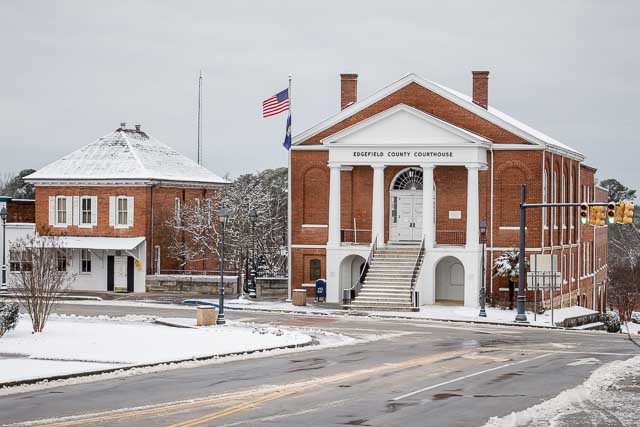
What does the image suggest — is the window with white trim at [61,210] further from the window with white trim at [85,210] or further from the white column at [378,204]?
the white column at [378,204]

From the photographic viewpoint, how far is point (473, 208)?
2050 inches

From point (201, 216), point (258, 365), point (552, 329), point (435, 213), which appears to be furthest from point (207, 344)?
point (201, 216)

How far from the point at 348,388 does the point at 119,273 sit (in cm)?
3965

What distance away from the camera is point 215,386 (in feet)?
78.1

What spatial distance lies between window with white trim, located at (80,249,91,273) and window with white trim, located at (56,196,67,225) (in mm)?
2059

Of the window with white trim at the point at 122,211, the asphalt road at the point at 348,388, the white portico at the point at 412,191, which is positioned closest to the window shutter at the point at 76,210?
the window with white trim at the point at 122,211

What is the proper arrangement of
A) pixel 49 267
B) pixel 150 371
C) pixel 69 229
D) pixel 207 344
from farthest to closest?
pixel 69 229 → pixel 49 267 → pixel 207 344 → pixel 150 371

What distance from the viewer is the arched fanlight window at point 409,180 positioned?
5497 cm

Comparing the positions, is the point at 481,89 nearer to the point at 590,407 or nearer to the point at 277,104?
the point at 277,104

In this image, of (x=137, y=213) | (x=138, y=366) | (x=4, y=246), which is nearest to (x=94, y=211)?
(x=137, y=213)

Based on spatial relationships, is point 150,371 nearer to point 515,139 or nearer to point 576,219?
point 515,139

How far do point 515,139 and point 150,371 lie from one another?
1176 inches

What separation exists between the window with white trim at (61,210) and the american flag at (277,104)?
46.4 feet

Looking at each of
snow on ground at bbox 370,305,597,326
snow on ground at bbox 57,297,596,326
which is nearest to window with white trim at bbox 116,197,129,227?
snow on ground at bbox 57,297,596,326
